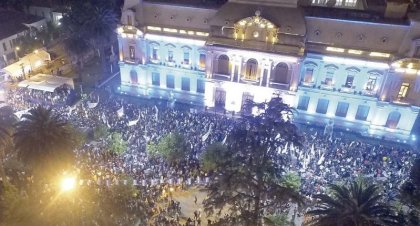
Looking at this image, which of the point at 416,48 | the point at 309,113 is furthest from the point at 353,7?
the point at 309,113

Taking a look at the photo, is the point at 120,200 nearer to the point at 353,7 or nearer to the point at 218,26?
the point at 218,26

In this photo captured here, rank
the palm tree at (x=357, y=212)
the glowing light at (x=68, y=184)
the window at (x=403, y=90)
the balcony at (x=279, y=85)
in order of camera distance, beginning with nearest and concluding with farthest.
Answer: the palm tree at (x=357, y=212) → the glowing light at (x=68, y=184) → the window at (x=403, y=90) → the balcony at (x=279, y=85)

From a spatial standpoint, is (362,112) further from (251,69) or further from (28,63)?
(28,63)

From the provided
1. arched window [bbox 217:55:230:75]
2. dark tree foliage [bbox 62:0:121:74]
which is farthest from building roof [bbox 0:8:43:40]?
arched window [bbox 217:55:230:75]

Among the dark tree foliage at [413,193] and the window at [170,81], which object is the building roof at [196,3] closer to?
the window at [170,81]

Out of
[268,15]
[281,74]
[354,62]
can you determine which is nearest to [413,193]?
[354,62]

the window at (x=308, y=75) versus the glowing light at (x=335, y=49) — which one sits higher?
the glowing light at (x=335, y=49)

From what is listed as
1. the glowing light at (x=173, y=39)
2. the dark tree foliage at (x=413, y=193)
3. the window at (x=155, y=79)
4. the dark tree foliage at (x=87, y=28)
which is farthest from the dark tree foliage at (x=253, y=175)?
the dark tree foliage at (x=87, y=28)

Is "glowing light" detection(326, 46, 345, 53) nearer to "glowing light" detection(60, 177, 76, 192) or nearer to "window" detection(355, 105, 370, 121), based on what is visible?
"window" detection(355, 105, 370, 121)
